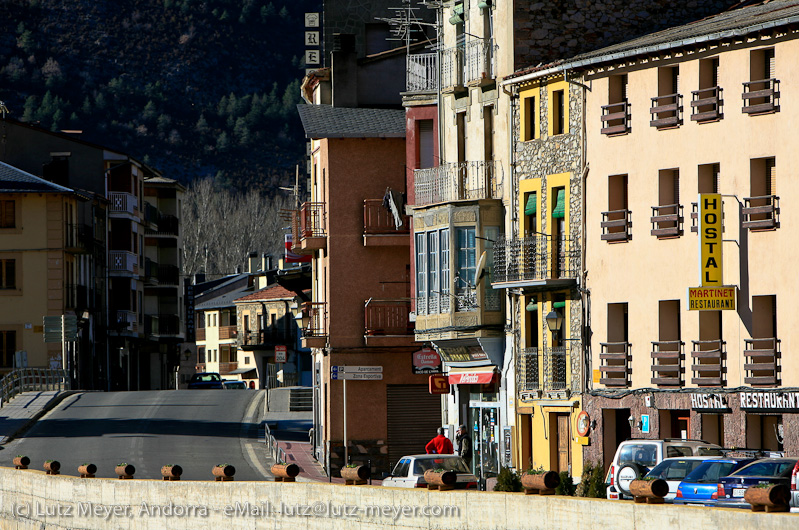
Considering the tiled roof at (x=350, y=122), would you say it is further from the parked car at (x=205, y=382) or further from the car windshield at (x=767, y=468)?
the parked car at (x=205, y=382)

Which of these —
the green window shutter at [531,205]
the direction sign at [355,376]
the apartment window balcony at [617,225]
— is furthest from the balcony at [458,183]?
the direction sign at [355,376]

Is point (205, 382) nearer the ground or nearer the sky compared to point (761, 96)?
nearer the ground

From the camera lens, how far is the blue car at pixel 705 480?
2602 cm

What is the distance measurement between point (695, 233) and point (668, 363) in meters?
3.14

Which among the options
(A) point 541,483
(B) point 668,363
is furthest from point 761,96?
(A) point 541,483

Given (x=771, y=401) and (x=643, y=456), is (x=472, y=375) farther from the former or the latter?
(x=643, y=456)

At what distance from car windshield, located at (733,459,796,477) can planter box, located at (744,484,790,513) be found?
693 centimetres

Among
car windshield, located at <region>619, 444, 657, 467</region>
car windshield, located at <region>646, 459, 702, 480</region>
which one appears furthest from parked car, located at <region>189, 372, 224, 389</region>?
car windshield, located at <region>646, 459, 702, 480</region>

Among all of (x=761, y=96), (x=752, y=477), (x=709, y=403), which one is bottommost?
(x=752, y=477)

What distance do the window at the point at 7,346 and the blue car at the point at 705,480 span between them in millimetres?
59813

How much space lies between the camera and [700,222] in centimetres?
3653

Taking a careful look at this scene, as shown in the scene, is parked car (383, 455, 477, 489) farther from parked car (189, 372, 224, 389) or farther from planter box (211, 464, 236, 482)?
parked car (189, 372, 224, 389)

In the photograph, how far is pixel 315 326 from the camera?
54812 mm

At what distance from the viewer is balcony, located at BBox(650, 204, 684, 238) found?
127 ft
